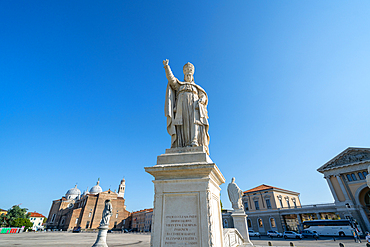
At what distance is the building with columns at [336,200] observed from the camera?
35.4 m

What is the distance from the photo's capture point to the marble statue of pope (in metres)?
4.47

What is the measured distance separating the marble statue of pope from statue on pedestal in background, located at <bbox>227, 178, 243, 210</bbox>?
933 cm

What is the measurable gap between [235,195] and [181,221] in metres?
10.2

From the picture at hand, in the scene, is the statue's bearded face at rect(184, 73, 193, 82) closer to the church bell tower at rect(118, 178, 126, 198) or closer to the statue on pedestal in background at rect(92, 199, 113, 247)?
the statue on pedestal in background at rect(92, 199, 113, 247)

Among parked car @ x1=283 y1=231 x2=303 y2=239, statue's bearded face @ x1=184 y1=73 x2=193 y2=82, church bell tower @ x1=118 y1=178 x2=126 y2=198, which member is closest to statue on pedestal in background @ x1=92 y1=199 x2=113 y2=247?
statue's bearded face @ x1=184 y1=73 x2=193 y2=82

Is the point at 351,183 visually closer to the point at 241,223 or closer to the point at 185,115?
the point at 241,223

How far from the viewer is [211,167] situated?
349 cm

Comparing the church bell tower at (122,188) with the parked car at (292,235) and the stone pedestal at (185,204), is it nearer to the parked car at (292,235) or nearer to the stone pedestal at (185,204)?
the parked car at (292,235)

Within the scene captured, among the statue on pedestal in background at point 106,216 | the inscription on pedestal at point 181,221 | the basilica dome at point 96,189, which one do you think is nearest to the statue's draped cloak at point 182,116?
the inscription on pedestal at point 181,221

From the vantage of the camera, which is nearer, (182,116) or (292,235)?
(182,116)

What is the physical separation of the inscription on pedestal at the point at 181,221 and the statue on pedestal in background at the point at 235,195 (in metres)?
10.1

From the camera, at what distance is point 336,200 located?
38.3 m

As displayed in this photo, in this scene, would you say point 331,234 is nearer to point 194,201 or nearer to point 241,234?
point 241,234

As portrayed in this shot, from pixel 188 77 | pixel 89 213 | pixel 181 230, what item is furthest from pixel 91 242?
pixel 89 213
